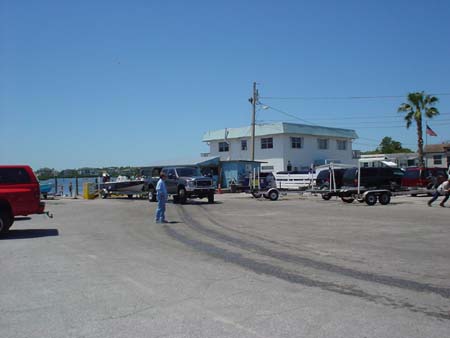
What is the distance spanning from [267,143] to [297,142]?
11.1ft

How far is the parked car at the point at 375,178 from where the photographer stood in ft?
84.3

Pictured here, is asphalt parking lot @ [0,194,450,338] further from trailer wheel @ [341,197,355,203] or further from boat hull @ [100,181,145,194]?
boat hull @ [100,181,145,194]

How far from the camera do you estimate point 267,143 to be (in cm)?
5169

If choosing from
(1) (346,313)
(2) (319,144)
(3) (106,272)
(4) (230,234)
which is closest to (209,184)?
(4) (230,234)

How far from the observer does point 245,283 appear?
7.11 metres

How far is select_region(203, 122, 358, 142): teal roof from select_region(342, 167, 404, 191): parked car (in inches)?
881

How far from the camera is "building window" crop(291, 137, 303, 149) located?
2006 inches

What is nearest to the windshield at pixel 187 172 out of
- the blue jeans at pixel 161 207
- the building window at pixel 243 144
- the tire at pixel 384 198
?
the tire at pixel 384 198

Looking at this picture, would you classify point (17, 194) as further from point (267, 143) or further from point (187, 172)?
point (267, 143)

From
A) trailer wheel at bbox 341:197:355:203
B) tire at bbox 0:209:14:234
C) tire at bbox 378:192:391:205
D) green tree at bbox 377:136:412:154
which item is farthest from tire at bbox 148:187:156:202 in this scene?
green tree at bbox 377:136:412:154

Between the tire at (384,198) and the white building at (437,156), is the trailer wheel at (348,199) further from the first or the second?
the white building at (437,156)

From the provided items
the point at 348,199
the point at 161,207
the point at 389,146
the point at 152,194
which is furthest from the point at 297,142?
the point at 389,146

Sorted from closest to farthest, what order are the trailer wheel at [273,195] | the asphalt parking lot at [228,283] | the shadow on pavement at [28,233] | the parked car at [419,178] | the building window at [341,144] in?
1. the asphalt parking lot at [228,283]
2. the shadow on pavement at [28,233]
3. the trailer wheel at [273,195]
4. the parked car at [419,178]
5. the building window at [341,144]

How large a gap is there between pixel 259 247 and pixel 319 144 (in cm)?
4519
